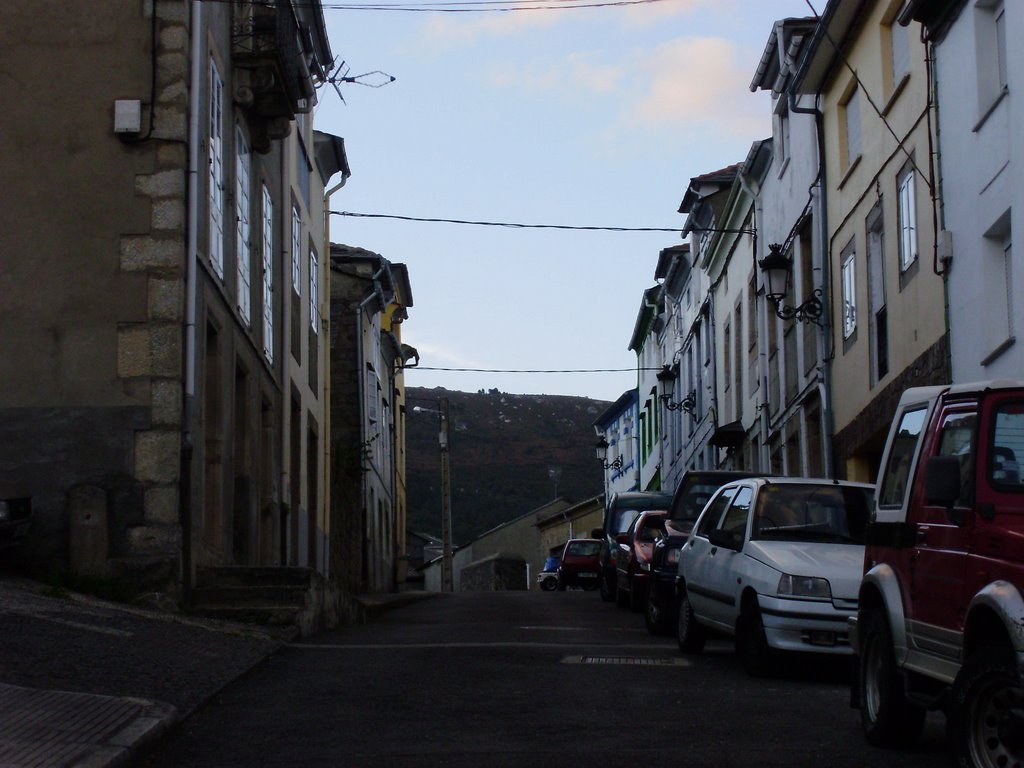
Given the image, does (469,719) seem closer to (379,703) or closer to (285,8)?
(379,703)

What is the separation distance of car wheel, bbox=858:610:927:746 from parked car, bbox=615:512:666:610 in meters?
11.2

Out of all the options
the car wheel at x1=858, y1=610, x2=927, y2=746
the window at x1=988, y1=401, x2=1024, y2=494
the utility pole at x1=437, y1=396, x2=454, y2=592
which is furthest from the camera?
the utility pole at x1=437, y1=396, x2=454, y2=592

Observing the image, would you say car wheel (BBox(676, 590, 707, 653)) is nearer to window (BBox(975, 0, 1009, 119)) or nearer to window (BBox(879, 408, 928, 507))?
window (BBox(879, 408, 928, 507))

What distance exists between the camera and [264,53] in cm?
1909

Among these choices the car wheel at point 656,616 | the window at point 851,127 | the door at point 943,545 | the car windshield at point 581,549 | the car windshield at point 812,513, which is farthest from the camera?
the car windshield at point 581,549

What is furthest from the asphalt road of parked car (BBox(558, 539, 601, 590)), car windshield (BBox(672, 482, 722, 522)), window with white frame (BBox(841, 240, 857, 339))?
parked car (BBox(558, 539, 601, 590))

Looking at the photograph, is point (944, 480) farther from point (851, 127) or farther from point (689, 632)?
point (851, 127)

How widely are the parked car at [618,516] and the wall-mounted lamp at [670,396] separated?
14.7 meters

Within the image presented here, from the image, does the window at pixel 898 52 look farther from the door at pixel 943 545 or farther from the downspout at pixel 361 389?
the downspout at pixel 361 389

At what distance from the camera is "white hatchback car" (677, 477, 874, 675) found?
434 inches

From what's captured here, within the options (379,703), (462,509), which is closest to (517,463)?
(462,509)

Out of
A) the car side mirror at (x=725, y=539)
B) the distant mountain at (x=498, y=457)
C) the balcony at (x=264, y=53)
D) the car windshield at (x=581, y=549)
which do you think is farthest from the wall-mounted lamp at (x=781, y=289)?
the distant mountain at (x=498, y=457)

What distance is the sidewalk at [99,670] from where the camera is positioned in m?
6.93

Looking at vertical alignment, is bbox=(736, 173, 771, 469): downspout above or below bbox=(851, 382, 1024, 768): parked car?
above
